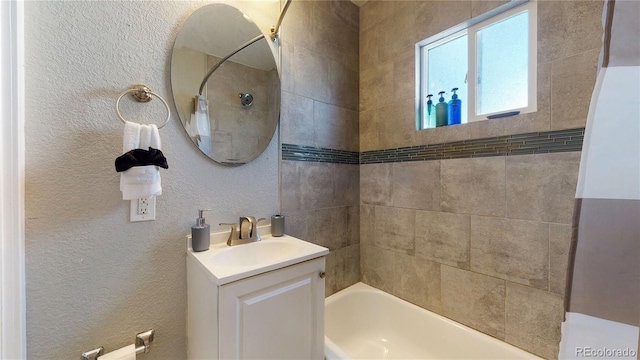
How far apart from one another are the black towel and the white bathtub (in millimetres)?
1170

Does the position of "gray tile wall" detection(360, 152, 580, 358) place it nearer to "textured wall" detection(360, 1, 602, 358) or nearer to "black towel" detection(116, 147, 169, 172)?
"textured wall" detection(360, 1, 602, 358)

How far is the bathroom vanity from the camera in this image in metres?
0.82

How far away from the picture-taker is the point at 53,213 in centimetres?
85

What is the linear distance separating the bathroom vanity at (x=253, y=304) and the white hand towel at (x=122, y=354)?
0.21 metres

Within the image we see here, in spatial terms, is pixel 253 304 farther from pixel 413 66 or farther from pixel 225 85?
pixel 413 66

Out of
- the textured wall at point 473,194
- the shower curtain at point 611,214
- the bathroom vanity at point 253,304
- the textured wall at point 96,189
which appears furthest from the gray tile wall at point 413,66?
the textured wall at point 96,189

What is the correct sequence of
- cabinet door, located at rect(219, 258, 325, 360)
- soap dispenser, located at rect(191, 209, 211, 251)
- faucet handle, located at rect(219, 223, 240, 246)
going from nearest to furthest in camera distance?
cabinet door, located at rect(219, 258, 325, 360), soap dispenser, located at rect(191, 209, 211, 251), faucet handle, located at rect(219, 223, 240, 246)

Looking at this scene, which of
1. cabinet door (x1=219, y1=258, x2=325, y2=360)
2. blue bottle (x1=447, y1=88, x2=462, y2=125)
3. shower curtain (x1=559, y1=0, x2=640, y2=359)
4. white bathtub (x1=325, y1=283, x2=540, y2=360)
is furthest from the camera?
blue bottle (x1=447, y1=88, x2=462, y2=125)

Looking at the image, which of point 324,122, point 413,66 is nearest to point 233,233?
point 324,122

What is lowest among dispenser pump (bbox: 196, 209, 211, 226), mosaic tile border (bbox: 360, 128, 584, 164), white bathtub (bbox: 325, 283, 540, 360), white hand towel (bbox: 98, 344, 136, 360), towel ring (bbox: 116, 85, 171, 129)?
white bathtub (bbox: 325, 283, 540, 360)

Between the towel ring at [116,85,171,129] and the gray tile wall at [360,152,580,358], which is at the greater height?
the towel ring at [116,85,171,129]

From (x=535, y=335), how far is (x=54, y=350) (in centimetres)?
207

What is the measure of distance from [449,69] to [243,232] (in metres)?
1.66

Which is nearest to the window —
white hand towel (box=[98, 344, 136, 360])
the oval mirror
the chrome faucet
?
the oval mirror
